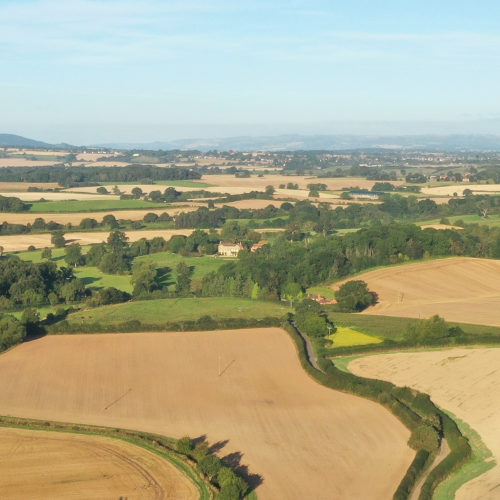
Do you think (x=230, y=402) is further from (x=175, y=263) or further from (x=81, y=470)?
(x=175, y=263)

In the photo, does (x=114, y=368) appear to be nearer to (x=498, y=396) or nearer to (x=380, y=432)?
(x=380, y=432)

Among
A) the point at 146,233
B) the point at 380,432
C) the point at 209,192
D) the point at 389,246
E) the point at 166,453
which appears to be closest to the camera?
the point at 166,453

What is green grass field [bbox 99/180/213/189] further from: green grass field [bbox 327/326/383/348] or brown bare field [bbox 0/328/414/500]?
brown bare field [bbox 0/328/414/500]

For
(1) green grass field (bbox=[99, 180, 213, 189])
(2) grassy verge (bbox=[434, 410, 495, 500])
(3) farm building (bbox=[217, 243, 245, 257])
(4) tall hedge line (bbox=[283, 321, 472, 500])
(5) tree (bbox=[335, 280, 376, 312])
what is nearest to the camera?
(2) grassy verge (bbox=[434, 410, 495, 500])

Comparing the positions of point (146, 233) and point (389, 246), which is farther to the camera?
point (146, 233)

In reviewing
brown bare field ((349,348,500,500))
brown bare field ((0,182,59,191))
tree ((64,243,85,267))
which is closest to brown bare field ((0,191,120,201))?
brown bare field ((0,182,59,191))

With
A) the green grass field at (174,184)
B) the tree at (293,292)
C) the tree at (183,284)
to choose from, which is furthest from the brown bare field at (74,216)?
the tree at (293,292)

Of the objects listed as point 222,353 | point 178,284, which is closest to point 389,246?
point 178,284

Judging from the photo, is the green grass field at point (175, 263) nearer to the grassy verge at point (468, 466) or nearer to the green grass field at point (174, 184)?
the grassy verge at point (468, 466)
